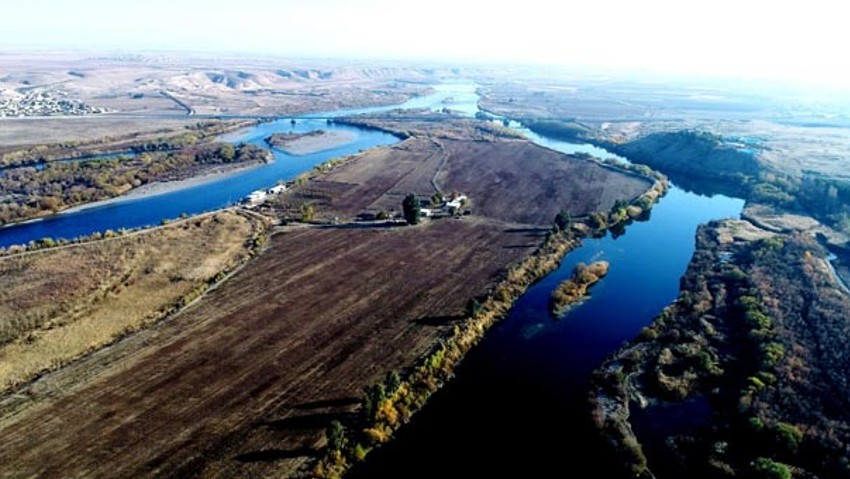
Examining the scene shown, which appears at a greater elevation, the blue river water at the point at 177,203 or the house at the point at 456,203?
the house at the point at 456,203

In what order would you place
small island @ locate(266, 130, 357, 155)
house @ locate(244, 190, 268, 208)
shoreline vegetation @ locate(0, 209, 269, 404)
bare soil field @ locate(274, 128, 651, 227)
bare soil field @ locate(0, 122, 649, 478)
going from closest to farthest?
bare soil field @ locate(0, 122, 649, 478), shoreline vegetation @ locate(0, 209, 269, 404), house @ locate(244, 190, 268, 208), bare soil field @ locate(274, 128, 651, 227), small island @ locate(266, 130, 357, 155)

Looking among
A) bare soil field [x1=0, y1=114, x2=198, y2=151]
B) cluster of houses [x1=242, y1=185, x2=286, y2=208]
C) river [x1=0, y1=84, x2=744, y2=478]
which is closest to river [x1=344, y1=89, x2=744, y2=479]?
river [x1=0, y1=84, x2=744, y2=478]

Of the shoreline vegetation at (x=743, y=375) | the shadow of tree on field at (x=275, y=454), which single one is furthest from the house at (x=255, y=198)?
the shoreline vegetation at (x=743, y=375)

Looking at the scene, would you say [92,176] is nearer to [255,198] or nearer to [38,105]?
[255,198]

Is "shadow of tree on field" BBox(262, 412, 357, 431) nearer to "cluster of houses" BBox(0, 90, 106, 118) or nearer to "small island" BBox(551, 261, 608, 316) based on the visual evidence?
"small island" BBox(551, 261, 608, 316)

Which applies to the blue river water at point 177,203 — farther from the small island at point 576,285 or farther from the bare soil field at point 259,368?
the small island at point 576,285
